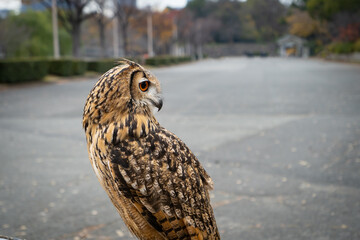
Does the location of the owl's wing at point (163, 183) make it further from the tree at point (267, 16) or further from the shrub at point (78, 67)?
the tree at point (267, 16)

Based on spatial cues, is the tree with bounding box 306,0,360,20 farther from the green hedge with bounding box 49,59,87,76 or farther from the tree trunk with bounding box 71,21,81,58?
the green hedge with bounding box 49,59,87,76

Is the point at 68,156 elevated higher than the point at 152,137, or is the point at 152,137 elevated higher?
the point at 152,137

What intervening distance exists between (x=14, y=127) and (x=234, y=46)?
132417mm

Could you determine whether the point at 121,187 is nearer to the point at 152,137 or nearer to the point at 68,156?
the point at 152,137

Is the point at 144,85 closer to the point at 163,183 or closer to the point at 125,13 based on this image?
the point at 163,183

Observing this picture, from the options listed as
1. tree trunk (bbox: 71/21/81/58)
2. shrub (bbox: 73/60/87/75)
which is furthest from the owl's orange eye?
tree trunk (bbox: 71/21/81/58)

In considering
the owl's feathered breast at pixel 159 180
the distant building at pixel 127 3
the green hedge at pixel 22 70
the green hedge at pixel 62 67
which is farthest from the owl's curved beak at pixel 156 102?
the distant building at pixel 127 3

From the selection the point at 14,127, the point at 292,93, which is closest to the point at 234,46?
the point at 292,93

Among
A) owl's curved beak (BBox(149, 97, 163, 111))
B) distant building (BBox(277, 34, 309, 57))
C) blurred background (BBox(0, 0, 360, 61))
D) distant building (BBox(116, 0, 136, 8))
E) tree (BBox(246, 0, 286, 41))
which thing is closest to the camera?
owl's curved beak (BBox(149, 97, 163, 111))

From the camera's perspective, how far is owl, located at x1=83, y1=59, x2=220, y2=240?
6.25ft

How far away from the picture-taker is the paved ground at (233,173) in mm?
4625

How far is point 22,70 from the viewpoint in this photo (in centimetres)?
2345

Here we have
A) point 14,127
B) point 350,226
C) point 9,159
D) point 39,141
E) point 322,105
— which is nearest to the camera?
point 350,226

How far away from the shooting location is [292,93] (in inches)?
683
